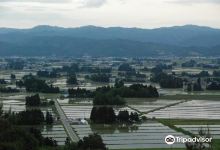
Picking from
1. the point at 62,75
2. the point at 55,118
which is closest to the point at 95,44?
the point at 62,75

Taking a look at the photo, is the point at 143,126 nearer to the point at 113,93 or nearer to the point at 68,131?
the point at 68,131

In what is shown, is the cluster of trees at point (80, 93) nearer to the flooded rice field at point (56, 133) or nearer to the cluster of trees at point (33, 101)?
the cluster of trees at point (33, 101)

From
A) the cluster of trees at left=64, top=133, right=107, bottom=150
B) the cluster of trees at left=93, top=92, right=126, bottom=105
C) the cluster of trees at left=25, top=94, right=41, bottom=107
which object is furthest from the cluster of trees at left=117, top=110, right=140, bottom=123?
the cluster of trees at left=25, top=94, right=41, bottom=107

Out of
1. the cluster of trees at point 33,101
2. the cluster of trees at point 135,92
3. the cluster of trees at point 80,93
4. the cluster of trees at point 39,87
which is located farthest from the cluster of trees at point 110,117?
the cluster of trees at point 39,87

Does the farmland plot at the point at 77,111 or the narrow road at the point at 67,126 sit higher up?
the narrow road at the point at 67,126

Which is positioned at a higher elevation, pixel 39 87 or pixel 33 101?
pixel 33 101

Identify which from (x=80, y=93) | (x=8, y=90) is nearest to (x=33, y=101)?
(x=80, y=93)

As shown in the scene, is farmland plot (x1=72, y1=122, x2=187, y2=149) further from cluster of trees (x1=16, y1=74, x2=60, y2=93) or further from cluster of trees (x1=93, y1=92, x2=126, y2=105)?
cluster of trees (x1=16, y1=74, x2=60, y2=93)

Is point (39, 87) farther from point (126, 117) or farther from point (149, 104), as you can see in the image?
point (126, 117)

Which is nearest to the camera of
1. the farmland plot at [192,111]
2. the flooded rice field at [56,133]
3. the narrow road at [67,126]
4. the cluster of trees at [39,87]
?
the flooded rice field at [56,133]

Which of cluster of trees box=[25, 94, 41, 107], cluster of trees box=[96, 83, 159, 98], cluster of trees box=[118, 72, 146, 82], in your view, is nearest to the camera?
cluster of trees box=[25, 94, 41, 107]

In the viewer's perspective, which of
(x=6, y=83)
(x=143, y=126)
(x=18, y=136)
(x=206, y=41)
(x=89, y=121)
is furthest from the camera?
(x=206, y=41)
